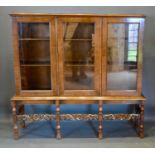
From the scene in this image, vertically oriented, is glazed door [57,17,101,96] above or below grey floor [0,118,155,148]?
above

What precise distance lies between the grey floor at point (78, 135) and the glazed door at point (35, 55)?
608 millimetres

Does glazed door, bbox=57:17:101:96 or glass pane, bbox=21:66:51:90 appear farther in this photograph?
Result: glass pane, bbox=21:66:51:90

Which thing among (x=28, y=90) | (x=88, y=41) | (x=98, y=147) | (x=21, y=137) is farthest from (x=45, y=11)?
(x=98, y=147)

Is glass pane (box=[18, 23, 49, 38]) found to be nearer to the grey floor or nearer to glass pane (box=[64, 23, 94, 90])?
glass pane (box=[64, 23, 94, 90])

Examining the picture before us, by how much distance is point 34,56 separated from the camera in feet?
9.63

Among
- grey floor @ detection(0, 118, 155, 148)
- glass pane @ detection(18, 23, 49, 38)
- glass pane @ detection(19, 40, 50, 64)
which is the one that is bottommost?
grey floor @ detection(0, 118, 155, 148)

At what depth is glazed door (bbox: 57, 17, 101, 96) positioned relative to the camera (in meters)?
2.75

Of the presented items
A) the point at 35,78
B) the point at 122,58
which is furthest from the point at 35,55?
the point at 122,58

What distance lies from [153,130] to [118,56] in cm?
118

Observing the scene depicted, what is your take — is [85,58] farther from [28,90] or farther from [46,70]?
[28,90]

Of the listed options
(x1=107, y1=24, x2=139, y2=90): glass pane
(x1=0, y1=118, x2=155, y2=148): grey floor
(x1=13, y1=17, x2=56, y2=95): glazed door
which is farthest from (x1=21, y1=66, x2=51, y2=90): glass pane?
(x1=107, y1=24, x2=139, y2=90): glass pane

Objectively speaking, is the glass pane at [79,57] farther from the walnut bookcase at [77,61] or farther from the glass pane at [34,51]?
the glass pane at [34,51]

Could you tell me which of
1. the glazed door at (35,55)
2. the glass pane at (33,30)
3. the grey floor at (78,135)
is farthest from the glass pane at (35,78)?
the grey floor at (78,135)

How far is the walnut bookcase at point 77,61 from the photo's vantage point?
273 cm
